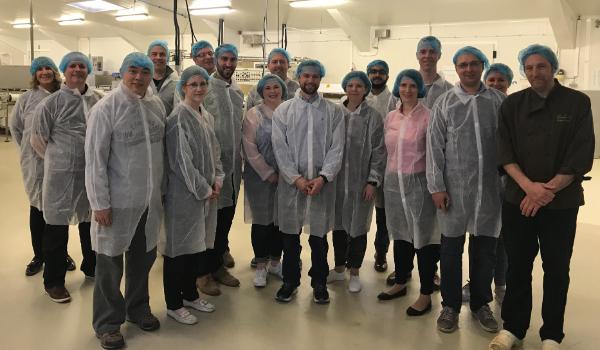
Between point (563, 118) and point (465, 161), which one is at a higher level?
point (563, 118)

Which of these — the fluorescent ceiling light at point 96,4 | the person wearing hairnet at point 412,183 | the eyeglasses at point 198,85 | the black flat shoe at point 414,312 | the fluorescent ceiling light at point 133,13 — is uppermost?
the fluorescent ceiling light at point 133,13

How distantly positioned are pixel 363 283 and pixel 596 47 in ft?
25.2

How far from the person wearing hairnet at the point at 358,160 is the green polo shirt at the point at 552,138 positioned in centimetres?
72

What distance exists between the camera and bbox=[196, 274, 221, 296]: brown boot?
2.51 metres

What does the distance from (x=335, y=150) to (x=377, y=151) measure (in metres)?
0.26

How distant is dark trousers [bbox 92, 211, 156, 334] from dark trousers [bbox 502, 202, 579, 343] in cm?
152

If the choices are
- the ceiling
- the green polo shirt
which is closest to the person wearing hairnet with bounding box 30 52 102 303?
the green polo shirt

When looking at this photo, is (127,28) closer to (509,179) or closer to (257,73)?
(257,73)

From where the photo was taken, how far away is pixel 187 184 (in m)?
1.99

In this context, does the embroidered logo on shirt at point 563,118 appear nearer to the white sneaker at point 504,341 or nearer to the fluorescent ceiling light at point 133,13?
the white sneaker at point 504,341

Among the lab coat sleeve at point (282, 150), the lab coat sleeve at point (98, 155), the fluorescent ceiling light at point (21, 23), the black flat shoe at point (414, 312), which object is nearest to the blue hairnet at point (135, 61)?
the lab coat sleeve at point (98, 155)

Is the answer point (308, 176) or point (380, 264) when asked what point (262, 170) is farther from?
point (380, 264)

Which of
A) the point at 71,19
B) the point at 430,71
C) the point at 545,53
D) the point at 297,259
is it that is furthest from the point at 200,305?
the point at 71,19

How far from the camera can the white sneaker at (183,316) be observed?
Answer: 2164 millimetres
